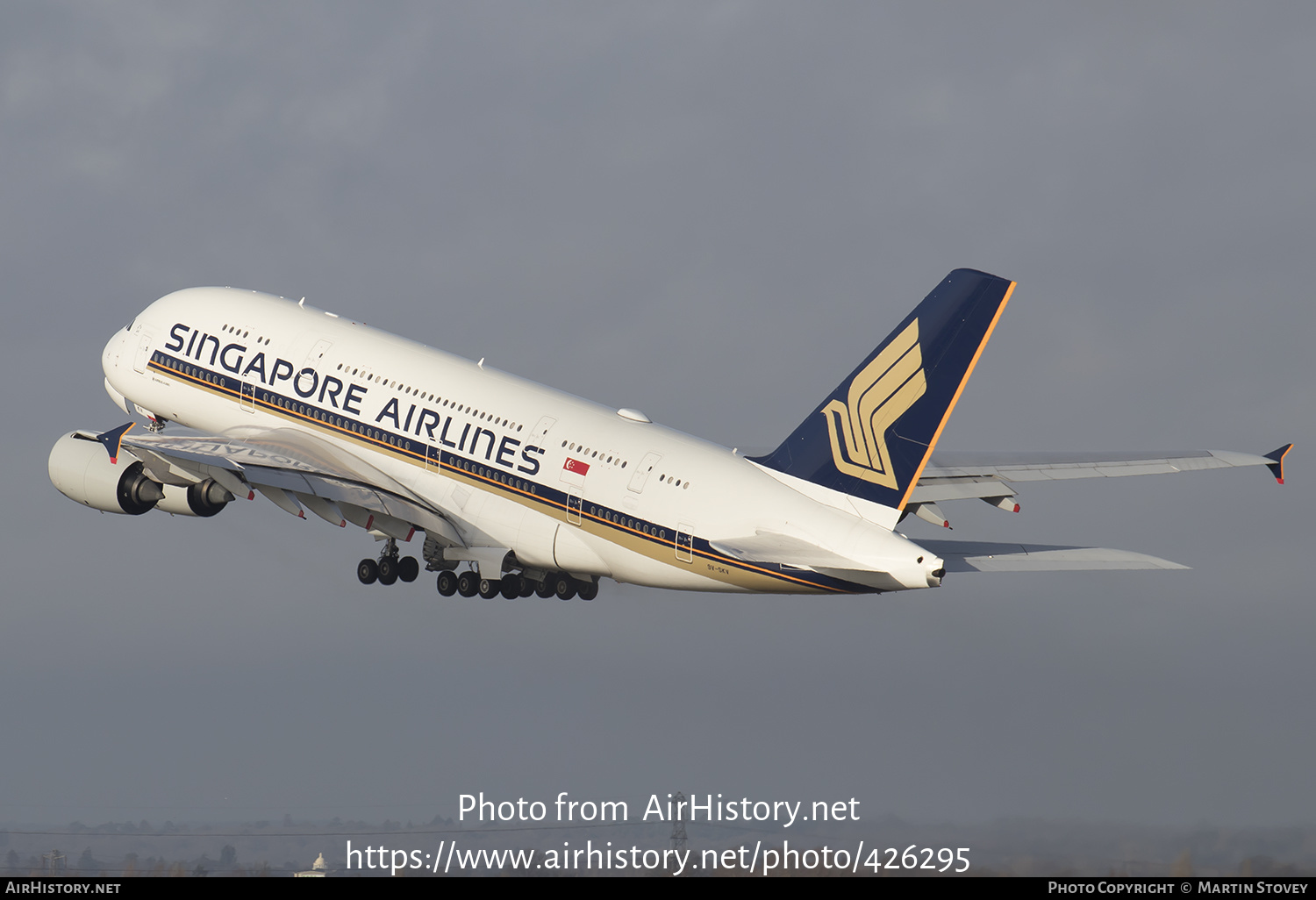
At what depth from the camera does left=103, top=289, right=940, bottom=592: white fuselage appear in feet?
104

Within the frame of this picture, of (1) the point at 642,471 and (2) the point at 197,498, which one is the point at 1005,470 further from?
(2) the point at 197,498

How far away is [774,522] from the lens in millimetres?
31547

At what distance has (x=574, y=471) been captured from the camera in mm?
34750

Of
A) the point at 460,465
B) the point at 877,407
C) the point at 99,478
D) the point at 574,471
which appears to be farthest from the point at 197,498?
the point at 877,407

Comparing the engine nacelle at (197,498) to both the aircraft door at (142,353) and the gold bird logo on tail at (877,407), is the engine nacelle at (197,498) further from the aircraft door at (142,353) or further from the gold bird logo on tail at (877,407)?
the gold bird logo on tail at (877,407)

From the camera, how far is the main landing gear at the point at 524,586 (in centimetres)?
3856

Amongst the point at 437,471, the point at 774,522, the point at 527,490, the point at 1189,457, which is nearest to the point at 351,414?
the point at 437,471

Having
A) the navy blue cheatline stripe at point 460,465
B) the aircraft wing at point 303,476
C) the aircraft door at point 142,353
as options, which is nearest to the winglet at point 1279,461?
the navy blue cheatline stripe at point 460,465

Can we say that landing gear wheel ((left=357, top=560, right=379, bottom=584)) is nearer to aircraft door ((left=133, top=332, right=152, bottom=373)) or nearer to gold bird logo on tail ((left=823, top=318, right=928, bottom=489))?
aircraft door ((left=133, top=332, right=152, bottom=373))

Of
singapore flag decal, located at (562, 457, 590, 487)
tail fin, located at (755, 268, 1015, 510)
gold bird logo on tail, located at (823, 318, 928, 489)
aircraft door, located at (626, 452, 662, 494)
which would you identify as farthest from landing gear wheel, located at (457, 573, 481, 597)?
gold bird logo on tail, located at (823, 318, 928, 489)

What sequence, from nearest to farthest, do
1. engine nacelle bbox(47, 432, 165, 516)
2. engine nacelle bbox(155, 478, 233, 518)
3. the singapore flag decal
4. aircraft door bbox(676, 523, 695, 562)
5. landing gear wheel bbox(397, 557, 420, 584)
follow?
aircraft door bbox(676, 523, 695, 562), the singapore flag decal, landing gear wheel bbox(397, 557, 420, 584), engine nacelle bbox(155, 478, 233, 518), engine nacelle bbox(47, 432, 165, 516)

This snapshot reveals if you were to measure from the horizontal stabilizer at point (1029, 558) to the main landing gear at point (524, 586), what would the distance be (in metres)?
10.4

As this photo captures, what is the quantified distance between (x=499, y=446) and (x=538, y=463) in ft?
3.99

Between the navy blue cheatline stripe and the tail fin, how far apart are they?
202 cm
